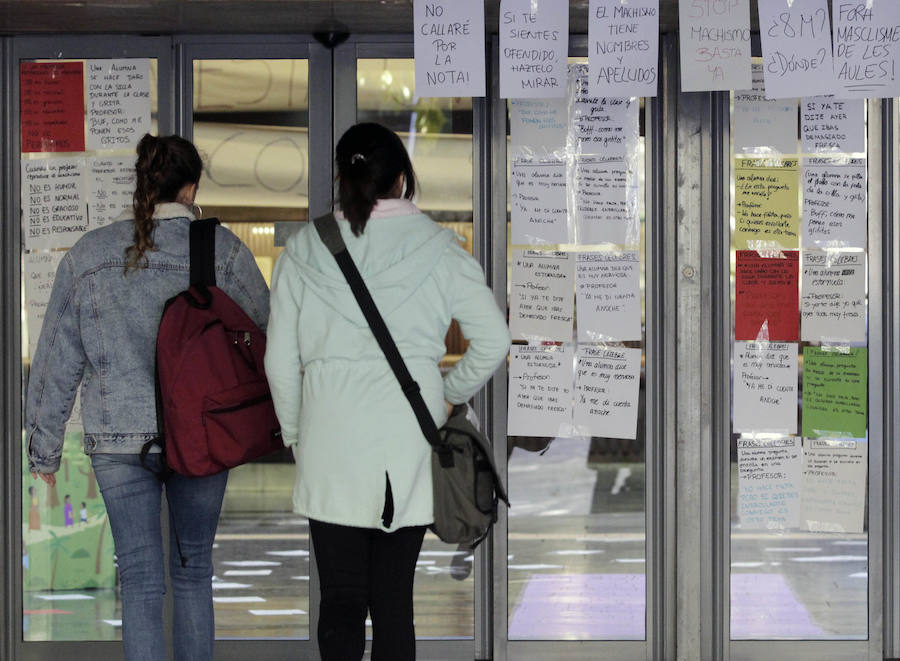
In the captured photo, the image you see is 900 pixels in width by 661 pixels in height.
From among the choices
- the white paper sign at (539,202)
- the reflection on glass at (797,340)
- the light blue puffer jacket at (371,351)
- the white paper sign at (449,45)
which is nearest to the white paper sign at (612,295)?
the white paper sign at (539,202)

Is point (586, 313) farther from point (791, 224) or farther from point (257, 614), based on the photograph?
point (257, 614)

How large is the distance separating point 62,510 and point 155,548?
1287 mm

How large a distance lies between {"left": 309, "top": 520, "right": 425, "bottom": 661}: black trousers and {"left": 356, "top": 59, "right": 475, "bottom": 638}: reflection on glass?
1311mm

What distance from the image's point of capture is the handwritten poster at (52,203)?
3.82m

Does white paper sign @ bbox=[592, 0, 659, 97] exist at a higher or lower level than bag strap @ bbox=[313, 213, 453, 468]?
higher

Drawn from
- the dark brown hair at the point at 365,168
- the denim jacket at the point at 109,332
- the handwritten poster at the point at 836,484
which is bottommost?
the handwritten poster at the point at 836,484

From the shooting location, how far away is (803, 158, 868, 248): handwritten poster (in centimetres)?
371

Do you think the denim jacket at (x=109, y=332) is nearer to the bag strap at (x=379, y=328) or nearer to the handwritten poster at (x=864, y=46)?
the bag strap at (x=379, y=328)

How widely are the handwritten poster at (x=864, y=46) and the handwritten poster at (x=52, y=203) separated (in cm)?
264

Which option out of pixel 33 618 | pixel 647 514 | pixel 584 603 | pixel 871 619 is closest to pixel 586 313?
pixel 647 514

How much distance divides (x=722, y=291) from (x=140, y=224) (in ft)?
6.73

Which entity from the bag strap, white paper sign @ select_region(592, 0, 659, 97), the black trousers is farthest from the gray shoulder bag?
white paper sign @ select_region(592, 0, 659, 97)

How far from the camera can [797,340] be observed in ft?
12.3

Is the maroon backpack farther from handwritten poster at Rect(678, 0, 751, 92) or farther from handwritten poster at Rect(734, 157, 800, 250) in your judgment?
handwritten poster at Rect(734, 157, 800, 250)
